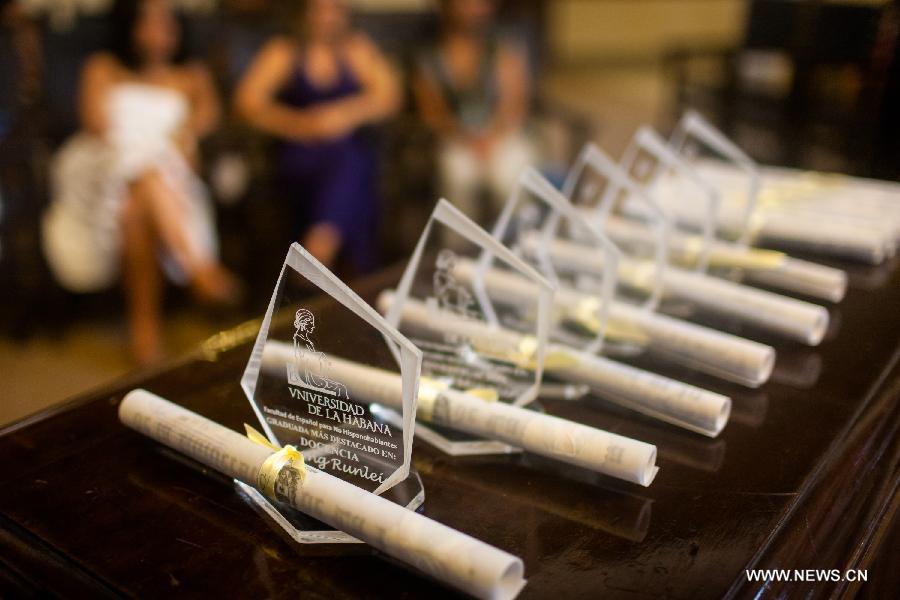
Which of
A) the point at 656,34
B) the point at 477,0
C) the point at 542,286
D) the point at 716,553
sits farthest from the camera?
Result: the point at 656,34

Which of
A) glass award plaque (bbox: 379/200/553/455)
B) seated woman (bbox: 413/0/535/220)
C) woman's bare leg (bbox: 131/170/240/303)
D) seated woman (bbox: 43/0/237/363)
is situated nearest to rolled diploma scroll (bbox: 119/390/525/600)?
glass award plaque (bbox: 379/200/553/455)

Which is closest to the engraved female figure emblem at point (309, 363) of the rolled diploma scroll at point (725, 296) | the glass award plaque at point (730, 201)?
the rolled diploma scroll at point (725, 296)

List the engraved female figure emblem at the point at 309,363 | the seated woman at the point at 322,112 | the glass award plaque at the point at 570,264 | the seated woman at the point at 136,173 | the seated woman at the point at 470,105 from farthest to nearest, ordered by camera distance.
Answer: the seated woman at the point at 470,105 → the seated woman at the point at 322,112 → the seated woman at the point at 136,173 → the glass award plaque at the point at 570,264 → the engraved female figure emblem at the point at 309,363

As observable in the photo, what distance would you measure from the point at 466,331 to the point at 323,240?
1.89m

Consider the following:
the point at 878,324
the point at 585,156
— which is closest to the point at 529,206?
the point at 585,156

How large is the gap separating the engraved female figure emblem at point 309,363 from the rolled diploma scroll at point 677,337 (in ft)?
0.57

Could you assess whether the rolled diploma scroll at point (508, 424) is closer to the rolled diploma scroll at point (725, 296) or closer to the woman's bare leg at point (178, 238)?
the rolled diploma scroll at point (725, 296)

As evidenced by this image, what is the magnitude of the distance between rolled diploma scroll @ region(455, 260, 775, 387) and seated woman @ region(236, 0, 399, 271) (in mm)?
1743

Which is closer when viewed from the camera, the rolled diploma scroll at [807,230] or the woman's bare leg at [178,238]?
the rolled diploma scroll at [807,230]

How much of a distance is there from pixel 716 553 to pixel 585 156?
0.56m

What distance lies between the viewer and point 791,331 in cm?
81

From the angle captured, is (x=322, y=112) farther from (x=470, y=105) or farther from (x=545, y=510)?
(x=545, y=510)

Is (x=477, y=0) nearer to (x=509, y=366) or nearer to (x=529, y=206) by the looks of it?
(x=529, y=206)

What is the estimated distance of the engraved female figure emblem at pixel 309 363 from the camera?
22.5 inches
